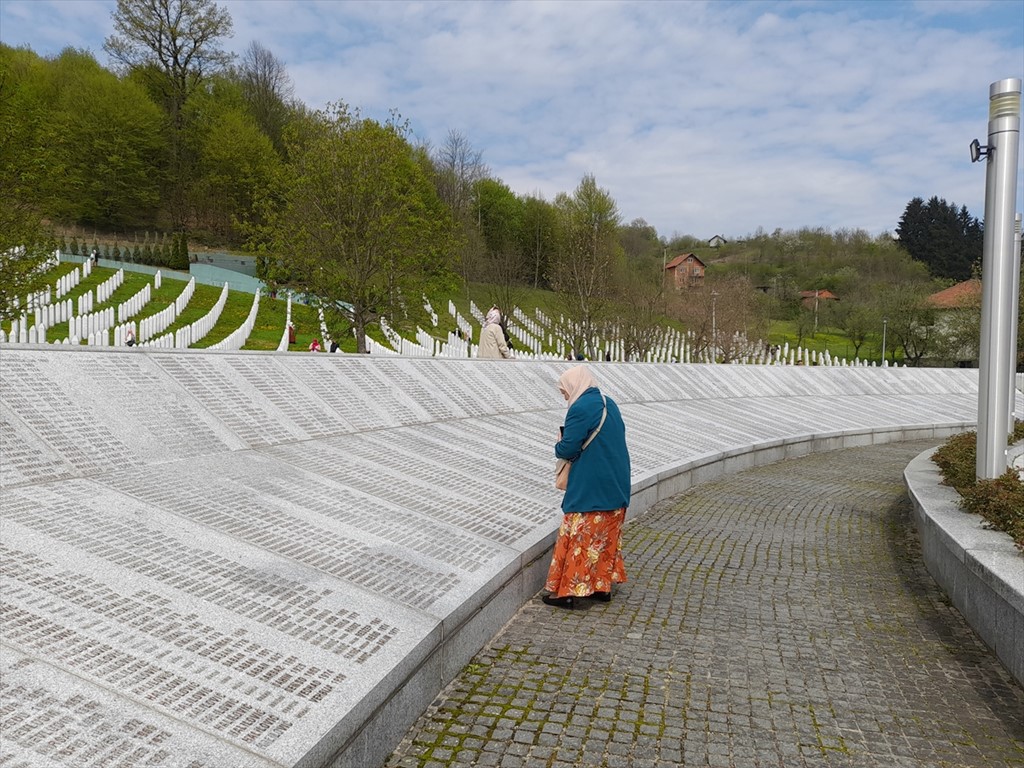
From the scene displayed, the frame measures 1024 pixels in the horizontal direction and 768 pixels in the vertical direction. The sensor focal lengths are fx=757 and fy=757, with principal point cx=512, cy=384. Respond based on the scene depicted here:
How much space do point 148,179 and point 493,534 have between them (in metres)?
67.7

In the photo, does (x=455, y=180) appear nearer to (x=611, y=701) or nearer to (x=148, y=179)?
(x=148, y=179)

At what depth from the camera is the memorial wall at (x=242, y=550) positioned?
2.71 meters

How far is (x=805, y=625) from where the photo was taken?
514 cm

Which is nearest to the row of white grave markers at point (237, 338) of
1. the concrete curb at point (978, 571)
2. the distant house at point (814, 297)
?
the concrete curb at point (978, 571)

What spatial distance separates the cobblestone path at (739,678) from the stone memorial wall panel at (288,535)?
59 centimetres

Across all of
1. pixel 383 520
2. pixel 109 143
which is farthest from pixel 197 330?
pixel 109 143

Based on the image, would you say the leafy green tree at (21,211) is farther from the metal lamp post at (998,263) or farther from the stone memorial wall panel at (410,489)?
the metal lamp post at (998,263)

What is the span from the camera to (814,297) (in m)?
78.6

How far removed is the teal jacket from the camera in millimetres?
5117

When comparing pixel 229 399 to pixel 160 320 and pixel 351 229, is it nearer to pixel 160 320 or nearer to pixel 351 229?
pixel 351 229

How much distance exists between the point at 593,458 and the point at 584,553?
0.69 meters

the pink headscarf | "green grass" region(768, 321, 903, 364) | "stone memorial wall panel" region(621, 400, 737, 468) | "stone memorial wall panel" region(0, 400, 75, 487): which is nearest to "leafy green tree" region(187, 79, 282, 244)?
"green grass" region(768, 321, 903, 364)

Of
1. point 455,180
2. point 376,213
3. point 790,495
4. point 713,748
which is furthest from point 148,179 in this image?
point 713,748

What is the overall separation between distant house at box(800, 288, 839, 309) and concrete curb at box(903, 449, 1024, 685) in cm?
7265
